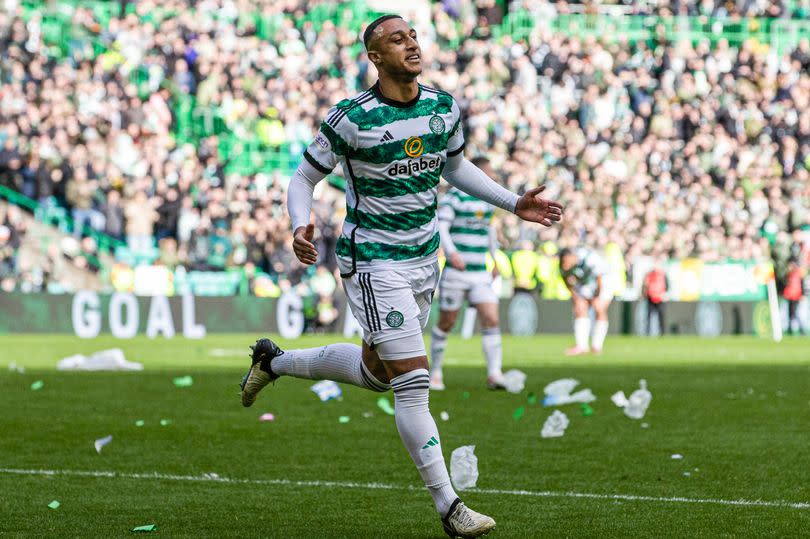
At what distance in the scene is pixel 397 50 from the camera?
6.57 meters

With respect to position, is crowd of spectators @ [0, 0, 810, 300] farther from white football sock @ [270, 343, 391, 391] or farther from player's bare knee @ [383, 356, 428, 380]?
player's bare knee @ [383, 356, 428, 380]

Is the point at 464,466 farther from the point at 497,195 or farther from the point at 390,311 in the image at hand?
the point at 497,195

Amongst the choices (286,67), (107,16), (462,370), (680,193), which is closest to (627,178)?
(680,193)

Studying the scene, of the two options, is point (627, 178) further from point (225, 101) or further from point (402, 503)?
point (402, 503)

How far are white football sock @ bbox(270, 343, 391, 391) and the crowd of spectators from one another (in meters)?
21.3

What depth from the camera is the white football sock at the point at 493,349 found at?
14.6 meters

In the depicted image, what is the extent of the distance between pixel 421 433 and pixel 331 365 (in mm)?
951

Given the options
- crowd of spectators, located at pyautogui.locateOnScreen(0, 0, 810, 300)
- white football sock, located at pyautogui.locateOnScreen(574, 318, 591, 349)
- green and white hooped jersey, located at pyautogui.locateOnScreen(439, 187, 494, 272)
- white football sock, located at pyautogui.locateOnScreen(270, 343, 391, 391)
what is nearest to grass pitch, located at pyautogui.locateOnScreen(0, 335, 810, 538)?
white football sock, located at pyautogui.locateOnScreen(270, 343, 391, 391)

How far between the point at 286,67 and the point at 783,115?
40.1 feet

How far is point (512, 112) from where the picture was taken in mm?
33594

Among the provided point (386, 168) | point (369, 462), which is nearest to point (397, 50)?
point (386, 168)

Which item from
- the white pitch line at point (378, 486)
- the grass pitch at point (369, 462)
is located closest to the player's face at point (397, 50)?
the grass pitch at point (369, 462)

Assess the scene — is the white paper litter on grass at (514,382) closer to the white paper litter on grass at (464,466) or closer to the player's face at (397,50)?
the white paper litter on grass at (464,466)

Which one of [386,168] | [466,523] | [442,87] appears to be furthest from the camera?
[442,87]
